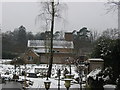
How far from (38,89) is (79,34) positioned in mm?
52401

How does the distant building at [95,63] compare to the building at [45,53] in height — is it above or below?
below

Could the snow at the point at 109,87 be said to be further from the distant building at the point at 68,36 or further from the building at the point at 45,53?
the distant building at the point at 68,36

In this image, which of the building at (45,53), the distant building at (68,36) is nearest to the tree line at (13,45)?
the building at (45,53)

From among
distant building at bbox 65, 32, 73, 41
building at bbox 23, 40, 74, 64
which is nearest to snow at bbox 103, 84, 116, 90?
building at bbox 23, 40, 74, 64

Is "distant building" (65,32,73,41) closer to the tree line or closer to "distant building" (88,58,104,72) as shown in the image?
the tree line

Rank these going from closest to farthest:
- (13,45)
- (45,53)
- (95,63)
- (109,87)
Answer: (109,87) < (95,63) < (45,53) < (13,45)

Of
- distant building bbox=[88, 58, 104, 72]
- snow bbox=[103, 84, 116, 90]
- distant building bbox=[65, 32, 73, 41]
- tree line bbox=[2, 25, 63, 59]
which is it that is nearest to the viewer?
snow bbox=[103, 84, 116, 90]

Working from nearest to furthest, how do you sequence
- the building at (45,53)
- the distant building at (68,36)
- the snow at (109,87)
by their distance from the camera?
the snow at (109,87) → the building at (45,53) → the distant building at (68,36)

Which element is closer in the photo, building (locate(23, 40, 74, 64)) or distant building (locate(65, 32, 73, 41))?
building (locate(23, 40, 74, 64))

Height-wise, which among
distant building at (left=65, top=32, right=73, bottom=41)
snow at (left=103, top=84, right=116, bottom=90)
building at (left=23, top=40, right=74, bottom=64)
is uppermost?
distant building at (left=65, top=32, right=73, bottom=41)

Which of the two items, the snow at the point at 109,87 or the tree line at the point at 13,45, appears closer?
the snow at the point at 109,87

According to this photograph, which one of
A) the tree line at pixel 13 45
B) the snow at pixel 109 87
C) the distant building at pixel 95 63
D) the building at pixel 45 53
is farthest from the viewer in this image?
the tree line at pixel 13 45

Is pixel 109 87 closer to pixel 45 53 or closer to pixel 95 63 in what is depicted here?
pixel 95 63

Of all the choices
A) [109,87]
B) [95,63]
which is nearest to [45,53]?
[95,63]
